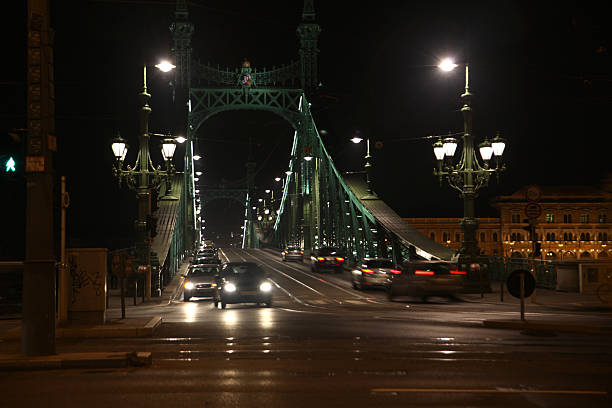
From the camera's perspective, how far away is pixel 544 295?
2669 cm

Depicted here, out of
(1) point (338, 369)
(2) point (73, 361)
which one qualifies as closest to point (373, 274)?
(1) point (338, 369)

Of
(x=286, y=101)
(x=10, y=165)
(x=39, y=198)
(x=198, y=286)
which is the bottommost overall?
(x=198, y=286)

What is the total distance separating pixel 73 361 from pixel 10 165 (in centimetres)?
445

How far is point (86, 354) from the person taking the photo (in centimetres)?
1077

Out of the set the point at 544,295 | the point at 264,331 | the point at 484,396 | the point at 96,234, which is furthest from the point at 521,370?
the point at 96,234

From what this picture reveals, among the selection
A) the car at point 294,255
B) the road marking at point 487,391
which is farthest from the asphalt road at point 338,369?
the car at point 294,255

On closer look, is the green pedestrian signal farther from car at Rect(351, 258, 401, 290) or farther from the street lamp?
car at Rect(351, 258, 401, 290)

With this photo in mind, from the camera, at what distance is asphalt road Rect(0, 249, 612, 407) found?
8156 millimetres

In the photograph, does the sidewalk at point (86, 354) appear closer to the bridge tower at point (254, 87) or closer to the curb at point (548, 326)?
the curb at point (548, 326)

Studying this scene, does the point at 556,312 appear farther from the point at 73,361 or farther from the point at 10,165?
the point at 10,165

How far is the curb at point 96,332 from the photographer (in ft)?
46.1

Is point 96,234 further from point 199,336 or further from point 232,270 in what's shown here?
point 199,336

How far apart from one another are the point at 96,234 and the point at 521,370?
63063mm

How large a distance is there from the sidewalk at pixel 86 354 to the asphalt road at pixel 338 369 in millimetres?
220
